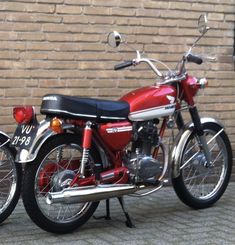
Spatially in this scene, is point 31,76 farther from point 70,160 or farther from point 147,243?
point 147,243

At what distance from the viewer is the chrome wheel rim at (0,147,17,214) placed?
4996 mm

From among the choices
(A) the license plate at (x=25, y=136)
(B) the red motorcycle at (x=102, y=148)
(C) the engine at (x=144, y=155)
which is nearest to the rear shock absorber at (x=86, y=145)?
(B) the red motorcycle at (x=102, y=148)

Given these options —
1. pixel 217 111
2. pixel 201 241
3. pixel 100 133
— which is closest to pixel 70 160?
pixel 100 133

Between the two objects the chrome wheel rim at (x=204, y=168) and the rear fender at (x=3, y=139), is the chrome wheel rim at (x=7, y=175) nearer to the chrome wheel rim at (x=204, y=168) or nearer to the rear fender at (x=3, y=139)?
the rear fender at (x=3, y=139)

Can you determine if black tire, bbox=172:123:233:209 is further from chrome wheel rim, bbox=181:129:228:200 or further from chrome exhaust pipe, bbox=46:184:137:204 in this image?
chrome exhaust pipe, bbox=46:184:137:204

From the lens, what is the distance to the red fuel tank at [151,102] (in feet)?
16.9

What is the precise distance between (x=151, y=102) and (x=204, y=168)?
40.4 inches

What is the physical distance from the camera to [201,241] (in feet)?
15.6

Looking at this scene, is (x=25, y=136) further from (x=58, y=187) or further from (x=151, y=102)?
(x=151, y=102)

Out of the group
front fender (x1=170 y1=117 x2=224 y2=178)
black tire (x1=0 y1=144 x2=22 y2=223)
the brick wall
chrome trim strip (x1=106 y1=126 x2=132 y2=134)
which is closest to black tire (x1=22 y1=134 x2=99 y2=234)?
chrome trim strip (x1=106 y1=126 x2=132 y2=134)

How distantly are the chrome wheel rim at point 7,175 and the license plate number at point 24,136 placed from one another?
0.65 ft

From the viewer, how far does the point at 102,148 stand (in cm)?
500

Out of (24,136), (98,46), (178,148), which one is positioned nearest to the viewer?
(24,136)

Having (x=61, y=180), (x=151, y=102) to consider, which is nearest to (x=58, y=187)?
(x=61, y=180)
